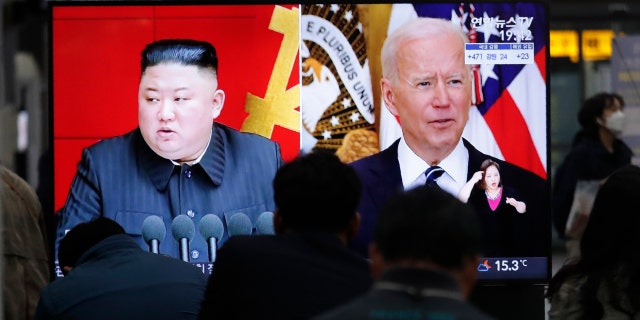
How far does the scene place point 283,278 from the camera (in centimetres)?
416

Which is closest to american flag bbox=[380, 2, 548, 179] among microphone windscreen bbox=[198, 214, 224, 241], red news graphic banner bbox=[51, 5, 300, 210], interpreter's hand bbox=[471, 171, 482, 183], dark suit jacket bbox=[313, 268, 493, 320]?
interpreter's hand bbox=[471, 171, 482, 183]

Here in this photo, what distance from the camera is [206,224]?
640 centimetres

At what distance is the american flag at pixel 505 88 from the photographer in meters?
6.54

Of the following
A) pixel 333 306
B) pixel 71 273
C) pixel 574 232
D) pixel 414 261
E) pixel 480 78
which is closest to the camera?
pixel 414 261

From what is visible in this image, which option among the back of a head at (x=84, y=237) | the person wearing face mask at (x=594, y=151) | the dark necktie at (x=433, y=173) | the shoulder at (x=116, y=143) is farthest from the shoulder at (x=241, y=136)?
the person wearing face mask at (x=594, y=151)

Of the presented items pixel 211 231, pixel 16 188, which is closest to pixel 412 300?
pixel 211 231

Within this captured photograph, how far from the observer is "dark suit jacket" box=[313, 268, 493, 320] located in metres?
2.96

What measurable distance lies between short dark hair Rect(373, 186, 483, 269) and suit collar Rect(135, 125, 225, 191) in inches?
133

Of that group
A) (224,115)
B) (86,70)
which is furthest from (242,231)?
(86,70)

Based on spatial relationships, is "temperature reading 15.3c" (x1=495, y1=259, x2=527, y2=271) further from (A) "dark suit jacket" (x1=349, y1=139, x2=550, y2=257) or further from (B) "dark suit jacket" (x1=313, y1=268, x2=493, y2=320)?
(B) "dark suit jacket" (x1=313, y1=268, x2=493, y2=320)

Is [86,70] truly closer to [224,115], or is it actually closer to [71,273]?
[224,115]

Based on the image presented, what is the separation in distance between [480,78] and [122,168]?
179cm

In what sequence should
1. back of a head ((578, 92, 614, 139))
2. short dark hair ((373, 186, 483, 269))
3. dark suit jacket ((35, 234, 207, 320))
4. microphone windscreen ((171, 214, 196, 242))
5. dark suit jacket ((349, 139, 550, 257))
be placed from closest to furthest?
short dark hair ((373, 186, 483, 269)), dark suit jacket ((35, 234, 207, 320)), microphone windscreen ((171, 214, 196, 242)), dark suit jacket ((349, 139, 550, 257)), back of a head ((578, 92, 614, 139))

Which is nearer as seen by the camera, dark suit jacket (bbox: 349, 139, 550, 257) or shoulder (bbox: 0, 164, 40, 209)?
dark suit jacket (bbox: 349, 139, 550, 257)
